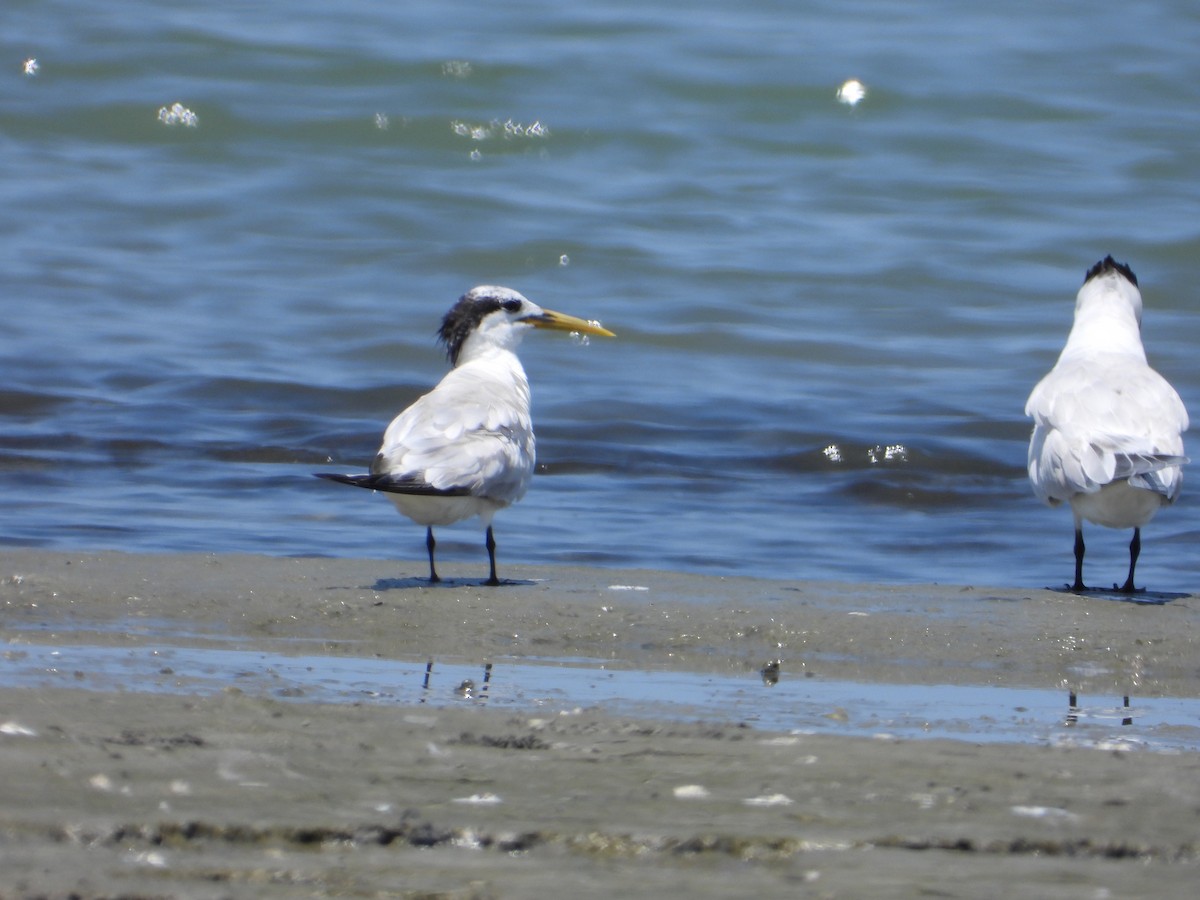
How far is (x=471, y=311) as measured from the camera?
777 centimetres

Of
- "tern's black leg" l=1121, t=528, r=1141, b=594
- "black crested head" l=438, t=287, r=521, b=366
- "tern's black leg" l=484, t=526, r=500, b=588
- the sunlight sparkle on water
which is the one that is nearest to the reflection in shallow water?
"tern's black leg" l=484, t=526, r=500, b=588

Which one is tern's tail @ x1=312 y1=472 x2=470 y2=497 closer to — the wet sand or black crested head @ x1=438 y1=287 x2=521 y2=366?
the wet sand

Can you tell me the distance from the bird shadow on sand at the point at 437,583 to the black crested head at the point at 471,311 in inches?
58.1

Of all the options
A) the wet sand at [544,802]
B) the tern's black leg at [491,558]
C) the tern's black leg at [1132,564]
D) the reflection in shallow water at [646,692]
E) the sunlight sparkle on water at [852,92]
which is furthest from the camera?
the sunlight sparkle on water at [852,92]

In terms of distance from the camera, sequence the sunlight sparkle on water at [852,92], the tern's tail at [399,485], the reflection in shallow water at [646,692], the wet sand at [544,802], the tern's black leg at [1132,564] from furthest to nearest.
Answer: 1. the sunlight sparkle on water at [852,92]
2. the tern's black leg at [1132,564]
3. the tern's tail at [399,485]
4. the reflection in shallow water at [646,692]
5. the wet sand at [544,802]

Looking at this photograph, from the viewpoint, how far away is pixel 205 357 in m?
11.9

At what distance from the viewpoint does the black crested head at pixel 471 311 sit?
7.78 meters

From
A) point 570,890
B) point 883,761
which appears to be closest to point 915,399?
point 883,761

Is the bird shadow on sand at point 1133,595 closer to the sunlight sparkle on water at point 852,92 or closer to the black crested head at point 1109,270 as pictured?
the black crested head at point 1109,270

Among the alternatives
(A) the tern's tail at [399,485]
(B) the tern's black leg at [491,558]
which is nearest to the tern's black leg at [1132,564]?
(B) the tern's black leg at [491,558]

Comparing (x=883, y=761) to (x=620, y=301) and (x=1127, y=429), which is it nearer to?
(x=1127, y=429)

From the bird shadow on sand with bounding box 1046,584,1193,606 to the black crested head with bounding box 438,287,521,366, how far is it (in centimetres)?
258

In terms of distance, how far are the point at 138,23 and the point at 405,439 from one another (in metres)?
16.7

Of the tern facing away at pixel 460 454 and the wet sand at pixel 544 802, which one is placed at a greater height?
the tern facing away at pixel 460 454
